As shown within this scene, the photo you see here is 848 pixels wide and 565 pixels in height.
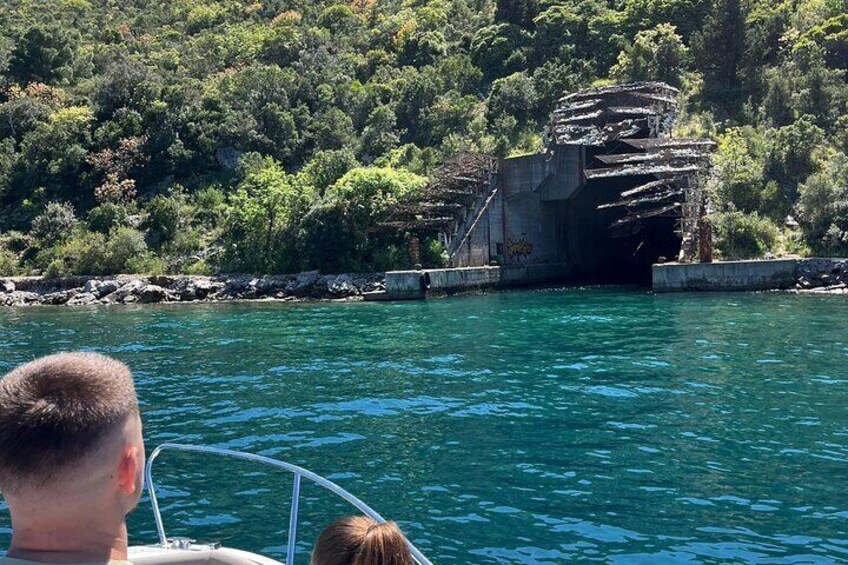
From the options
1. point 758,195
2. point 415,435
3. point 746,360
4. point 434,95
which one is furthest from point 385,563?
point 434,95

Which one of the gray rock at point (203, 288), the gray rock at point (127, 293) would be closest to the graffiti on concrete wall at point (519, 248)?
the gray rock at point (203, 288)

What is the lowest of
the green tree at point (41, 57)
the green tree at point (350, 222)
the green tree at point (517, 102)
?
the green tree at point (350, 222)

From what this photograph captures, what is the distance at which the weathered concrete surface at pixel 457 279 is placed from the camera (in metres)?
47.6

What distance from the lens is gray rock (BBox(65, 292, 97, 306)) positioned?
52.0 meters

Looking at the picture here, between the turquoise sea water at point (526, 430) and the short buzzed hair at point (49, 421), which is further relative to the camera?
the turquoise sea water at point (526, 430)

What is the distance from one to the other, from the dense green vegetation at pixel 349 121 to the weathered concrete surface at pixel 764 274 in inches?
92.1

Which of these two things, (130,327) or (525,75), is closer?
(130,327)

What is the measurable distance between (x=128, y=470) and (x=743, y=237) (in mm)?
48911

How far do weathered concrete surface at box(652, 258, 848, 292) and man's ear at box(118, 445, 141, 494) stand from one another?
44449 millimetres

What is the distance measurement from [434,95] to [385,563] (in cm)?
7802

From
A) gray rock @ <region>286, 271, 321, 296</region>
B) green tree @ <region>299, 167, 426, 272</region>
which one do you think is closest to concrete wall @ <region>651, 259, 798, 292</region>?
green tree @ <region>299, 167, 426, 272</region>

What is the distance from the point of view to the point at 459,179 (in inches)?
2105

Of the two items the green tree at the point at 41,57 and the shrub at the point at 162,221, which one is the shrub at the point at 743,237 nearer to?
the shrub at the point at 162,221

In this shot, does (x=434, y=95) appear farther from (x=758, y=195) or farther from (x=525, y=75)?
(x=758, y=195)
